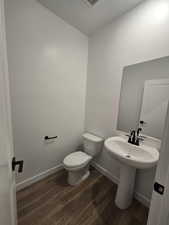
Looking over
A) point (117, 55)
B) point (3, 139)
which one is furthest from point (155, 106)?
point (3, 139)

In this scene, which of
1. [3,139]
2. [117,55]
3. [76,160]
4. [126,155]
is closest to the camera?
[3,139]

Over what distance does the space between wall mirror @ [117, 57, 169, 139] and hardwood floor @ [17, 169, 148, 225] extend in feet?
3.23

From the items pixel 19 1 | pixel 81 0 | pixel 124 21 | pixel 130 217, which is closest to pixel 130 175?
pixel 130 217

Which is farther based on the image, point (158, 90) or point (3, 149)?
point (158, 90)

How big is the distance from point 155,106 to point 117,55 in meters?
0.90

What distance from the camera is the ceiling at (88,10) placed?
1261 mm

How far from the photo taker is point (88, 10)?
1.37 metres

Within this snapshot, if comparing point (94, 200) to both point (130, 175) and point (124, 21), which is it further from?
point (124, 21)

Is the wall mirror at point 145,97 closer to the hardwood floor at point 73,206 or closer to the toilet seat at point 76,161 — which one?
the toilet seat at point 76,161

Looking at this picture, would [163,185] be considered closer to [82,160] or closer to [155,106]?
[155,106]

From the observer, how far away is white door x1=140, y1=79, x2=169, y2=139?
45.5 inches

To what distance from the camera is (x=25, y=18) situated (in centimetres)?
123

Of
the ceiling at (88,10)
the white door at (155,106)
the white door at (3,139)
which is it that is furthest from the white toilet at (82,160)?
the ceiling at (88,10)

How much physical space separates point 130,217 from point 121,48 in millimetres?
2173
